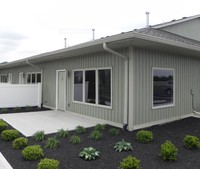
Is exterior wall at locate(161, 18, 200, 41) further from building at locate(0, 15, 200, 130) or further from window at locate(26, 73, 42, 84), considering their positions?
window at locate(26, 73, 42, 84)

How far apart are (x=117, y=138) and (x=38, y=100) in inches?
293

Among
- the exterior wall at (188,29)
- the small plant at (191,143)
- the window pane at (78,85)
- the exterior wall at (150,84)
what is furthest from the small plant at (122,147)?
the exterior wall at (188,29)

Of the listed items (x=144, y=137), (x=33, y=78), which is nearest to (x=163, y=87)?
(x=144, y=137)

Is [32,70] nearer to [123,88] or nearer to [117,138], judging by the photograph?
[123,88]

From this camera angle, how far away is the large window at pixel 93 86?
22.9 feet

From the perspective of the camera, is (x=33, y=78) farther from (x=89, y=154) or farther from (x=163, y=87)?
(x=89, y=154)

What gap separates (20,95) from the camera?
11.0 metres

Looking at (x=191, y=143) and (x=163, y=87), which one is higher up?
(x=163, y=87)

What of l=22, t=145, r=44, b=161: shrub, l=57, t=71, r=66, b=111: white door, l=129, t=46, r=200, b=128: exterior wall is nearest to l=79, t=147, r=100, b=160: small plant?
l=22, t=145, r=44, b=161: shrub

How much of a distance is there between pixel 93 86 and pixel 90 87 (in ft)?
0.77

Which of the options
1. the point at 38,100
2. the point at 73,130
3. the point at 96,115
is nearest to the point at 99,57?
the point at 96,115

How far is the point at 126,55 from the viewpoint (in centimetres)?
616

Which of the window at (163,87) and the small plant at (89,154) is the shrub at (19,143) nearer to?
the small plant at (89,154)

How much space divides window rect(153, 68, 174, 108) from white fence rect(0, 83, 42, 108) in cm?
699
